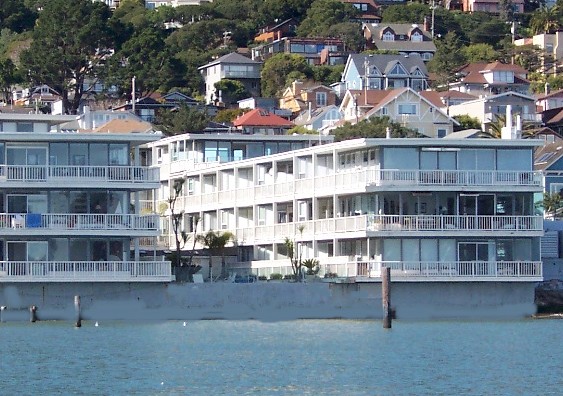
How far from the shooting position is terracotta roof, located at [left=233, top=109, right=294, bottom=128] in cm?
13450

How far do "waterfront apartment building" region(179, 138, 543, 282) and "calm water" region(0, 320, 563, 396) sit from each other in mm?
3464

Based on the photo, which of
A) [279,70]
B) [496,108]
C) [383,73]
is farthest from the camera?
[279,70]

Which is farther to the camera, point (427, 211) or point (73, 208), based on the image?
point (427, 211)

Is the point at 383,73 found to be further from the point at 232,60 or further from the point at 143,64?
the point at 143,64

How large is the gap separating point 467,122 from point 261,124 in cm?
1625

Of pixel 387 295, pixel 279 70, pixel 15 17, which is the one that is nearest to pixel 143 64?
pixel 279 70

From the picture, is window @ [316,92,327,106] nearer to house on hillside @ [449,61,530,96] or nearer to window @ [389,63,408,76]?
window @ [389,63,408,76]

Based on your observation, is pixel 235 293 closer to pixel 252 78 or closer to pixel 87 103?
pixel 87 103

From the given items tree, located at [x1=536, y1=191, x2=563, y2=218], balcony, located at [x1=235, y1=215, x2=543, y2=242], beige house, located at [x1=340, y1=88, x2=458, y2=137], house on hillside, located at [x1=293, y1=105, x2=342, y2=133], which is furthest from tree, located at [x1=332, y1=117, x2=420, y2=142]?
balcony, located at [x1=235, y1=215, x2=543, y2=242]

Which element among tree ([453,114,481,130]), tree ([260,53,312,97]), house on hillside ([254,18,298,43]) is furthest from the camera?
house on hillside ([254,18,298,43])

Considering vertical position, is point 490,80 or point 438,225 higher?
point 490,80

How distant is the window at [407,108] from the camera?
448 ft

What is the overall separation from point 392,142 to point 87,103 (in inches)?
3163

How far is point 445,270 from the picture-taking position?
7319 cm
